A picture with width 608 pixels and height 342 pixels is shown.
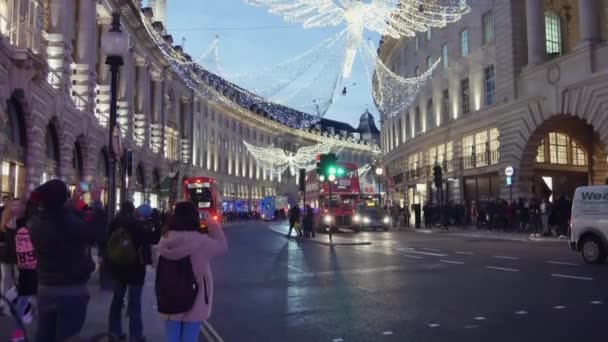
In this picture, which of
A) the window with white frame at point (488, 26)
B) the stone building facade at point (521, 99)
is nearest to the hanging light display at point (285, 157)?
the stone building facade at point (521, 99)

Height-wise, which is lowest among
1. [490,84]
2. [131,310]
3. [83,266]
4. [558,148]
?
[131,310]

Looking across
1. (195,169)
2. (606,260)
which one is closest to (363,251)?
(606,260)

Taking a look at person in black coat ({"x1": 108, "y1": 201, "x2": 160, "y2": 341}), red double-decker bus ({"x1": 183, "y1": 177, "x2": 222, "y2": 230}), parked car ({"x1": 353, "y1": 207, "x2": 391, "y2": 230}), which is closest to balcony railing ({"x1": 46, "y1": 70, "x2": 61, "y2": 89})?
red double-decker bus ({"x1": 183, "y1": 177, "x2": 222, "y2": 230})

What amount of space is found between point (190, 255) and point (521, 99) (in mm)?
32759

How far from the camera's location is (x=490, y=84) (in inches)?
1517

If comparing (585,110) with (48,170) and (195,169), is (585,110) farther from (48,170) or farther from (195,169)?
(195,169)

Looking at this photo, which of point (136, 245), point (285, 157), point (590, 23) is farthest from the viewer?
point (285, 157)

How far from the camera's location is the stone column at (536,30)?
1310 inches

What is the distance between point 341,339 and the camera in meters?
7.33

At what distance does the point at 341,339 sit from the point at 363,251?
14.0 meters

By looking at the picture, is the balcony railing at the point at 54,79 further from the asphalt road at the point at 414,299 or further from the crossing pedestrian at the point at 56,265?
the crossing pedestrian at the point at 56,265

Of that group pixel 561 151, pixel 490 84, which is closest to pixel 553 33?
pixel 490 84

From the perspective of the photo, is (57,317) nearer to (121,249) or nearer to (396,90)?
(121,249)

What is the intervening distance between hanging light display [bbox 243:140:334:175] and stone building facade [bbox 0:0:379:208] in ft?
13.5
